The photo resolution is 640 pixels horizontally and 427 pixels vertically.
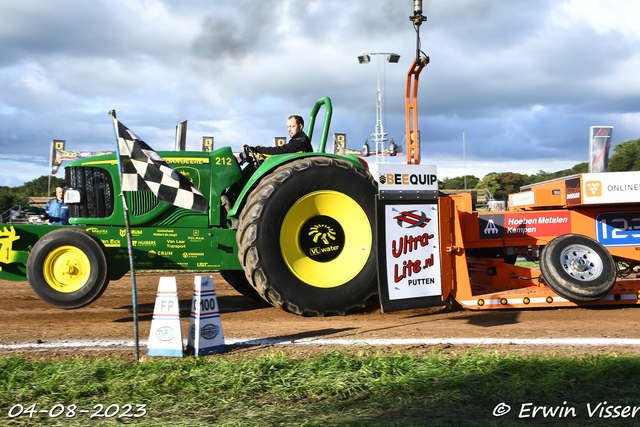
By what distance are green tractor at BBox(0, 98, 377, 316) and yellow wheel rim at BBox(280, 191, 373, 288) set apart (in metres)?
0.01

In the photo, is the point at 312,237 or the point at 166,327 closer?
the point at 166,327

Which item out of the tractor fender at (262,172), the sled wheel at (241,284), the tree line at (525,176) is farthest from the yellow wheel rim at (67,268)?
the tree line at (525,176)

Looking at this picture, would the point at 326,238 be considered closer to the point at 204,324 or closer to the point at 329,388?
the point at 204,324

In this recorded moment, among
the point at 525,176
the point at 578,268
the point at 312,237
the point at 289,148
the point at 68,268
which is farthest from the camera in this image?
the point at 525,176

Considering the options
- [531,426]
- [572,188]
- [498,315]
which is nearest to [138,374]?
[531,426]

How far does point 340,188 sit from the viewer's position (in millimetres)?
5078

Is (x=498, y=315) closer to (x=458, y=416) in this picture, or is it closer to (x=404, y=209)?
(x=404, y=209)

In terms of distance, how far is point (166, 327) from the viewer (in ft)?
11.8

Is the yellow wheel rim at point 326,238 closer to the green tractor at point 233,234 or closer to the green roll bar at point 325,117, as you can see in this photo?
the green tractor at point 233,234

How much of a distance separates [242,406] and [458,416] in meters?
1.18

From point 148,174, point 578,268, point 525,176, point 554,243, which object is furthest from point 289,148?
point 525,176

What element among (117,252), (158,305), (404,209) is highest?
(404,209)

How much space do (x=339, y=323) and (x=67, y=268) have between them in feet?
9.22

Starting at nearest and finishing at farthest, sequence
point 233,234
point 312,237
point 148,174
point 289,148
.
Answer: point 148,174 → point 312,237 → point 233,234 → point 289,148
